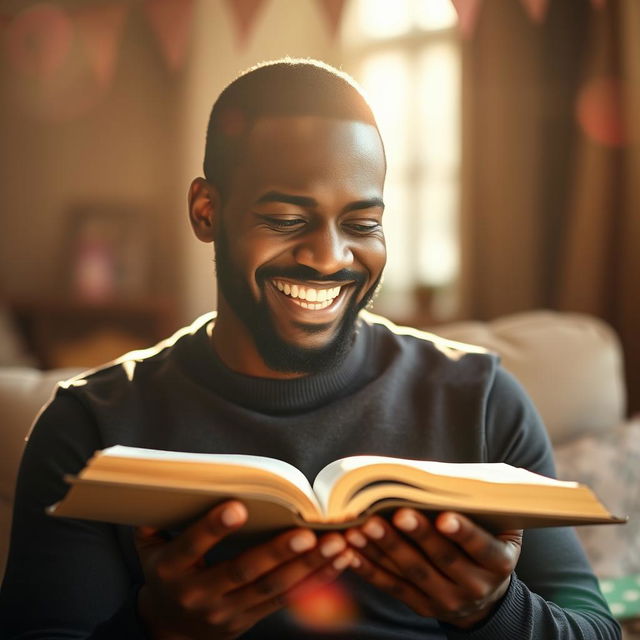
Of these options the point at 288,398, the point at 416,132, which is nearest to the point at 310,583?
the point at 288,398

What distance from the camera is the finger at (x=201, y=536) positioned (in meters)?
0.76

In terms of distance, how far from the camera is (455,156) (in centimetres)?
405

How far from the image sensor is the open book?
0.75m

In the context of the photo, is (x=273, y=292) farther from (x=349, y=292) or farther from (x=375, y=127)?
(x=375, y=127)

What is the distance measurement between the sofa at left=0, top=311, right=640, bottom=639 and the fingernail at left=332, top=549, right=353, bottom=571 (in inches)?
30.1

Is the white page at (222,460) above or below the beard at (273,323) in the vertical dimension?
below

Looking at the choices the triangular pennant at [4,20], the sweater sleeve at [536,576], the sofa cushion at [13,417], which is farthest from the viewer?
the triangular pennant at [4,20]

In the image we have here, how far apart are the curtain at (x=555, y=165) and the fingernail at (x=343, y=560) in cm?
243

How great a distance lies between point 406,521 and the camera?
0.77 meters

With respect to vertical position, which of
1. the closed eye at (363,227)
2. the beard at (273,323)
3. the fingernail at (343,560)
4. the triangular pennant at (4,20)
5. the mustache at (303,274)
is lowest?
the fingernail at (343,560)

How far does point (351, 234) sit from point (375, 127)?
0.14 meters

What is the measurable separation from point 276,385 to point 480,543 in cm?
40

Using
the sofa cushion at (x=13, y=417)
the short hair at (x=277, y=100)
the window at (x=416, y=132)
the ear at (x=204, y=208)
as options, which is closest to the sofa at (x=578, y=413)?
the sofa cushion at (x=13, y=417)

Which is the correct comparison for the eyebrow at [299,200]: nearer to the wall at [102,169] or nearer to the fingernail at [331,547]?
the fingernail at [331,547]
